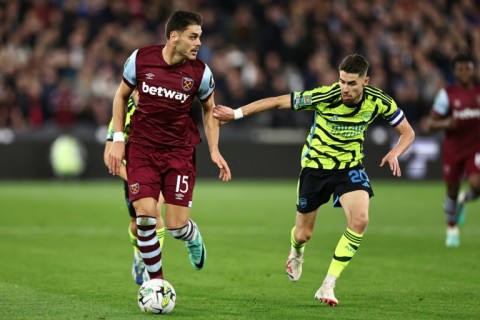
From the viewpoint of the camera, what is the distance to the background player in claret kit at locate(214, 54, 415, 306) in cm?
903

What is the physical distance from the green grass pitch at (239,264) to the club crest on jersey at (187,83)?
1862mm

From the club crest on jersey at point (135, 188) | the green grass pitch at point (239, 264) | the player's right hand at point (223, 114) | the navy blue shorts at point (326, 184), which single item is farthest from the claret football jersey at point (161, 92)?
the green grass pitch at point (239, 264)

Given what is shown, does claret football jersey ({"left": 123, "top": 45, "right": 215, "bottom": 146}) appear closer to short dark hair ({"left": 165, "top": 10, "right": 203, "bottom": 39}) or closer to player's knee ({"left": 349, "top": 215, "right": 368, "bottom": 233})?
short dark hair ({"left": 165, "top": 10, "right": 203, "bottom": 39})

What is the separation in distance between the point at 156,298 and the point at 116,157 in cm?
126

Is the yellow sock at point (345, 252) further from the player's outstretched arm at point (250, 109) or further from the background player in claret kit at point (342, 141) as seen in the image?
the player's outstretched arm at point (250, 109)

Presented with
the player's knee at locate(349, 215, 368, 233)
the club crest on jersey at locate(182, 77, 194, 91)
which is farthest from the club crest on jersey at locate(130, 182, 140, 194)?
the player's knee at locate(349, 215, 368, 233)

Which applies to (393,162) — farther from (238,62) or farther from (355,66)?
(238,62)

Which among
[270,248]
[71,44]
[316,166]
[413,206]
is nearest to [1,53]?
[71,44]

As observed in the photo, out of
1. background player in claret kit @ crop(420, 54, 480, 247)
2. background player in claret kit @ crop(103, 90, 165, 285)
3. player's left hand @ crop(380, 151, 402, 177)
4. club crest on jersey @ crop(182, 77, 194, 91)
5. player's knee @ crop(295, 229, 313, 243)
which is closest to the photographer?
club crest on jersey @ crop(182, 77, 194, 91)

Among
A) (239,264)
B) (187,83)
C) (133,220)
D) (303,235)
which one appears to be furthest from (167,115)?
(239,264)

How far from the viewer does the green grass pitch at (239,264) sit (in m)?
8.53

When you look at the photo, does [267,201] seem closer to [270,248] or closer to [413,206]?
[413,206]

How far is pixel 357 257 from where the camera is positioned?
1241 cm

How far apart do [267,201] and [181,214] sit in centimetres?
1187
